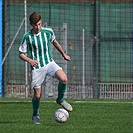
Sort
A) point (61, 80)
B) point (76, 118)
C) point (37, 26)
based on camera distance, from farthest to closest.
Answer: point (76, 118), point (61, 80), point (37, 26)

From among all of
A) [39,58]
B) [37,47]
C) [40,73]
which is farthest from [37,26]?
[40,73]

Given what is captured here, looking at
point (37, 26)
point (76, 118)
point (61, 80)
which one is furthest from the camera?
point (76, 118)

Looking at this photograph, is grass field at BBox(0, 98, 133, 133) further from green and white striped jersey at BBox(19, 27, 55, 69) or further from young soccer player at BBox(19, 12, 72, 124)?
green and white striped jersey at BBox(19, 27, 55, 69)

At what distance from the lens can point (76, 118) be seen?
10492mm

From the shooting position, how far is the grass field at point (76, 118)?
8.87 meters

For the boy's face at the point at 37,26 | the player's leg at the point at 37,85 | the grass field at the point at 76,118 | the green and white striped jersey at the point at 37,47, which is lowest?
the grass field at the point at 76,118

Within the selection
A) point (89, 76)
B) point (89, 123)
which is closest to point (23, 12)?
point (89, 76)

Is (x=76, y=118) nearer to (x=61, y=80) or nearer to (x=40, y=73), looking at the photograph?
(x=61, y=80)

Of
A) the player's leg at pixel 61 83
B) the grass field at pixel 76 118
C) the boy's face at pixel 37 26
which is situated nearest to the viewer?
the grass field at pixel 76 118

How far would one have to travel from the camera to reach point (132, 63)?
1739cm

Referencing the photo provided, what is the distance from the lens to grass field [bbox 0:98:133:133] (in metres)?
8.87

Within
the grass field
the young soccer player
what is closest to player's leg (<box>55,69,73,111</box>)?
the young soccer player

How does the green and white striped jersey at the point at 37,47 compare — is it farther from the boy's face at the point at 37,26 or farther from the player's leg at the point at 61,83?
the player's leg at the point at 61,83

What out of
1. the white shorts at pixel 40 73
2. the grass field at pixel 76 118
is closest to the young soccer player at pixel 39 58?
the white shorts at pixel 40 73
